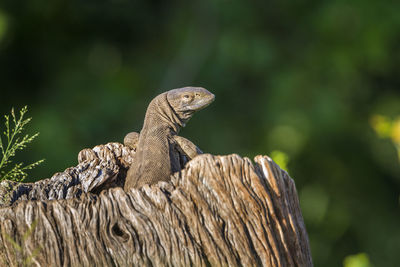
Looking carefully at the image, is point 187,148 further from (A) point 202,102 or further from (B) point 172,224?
(B) point 172,224

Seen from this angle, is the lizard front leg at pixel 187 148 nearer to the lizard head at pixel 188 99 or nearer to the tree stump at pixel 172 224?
the lizard head at pixel 188 99

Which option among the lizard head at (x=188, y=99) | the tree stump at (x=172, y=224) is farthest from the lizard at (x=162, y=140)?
the tree stump at (x=172, y=224)

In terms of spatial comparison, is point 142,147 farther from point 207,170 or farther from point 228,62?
point 228,62

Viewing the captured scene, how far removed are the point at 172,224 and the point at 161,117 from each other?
2.16m

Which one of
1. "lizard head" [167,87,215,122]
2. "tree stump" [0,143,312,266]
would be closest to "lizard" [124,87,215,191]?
"lizard head" [167,87,215,122]

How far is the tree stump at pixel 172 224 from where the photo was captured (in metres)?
2.70

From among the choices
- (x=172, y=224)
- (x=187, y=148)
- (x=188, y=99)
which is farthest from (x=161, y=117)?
(x=172, y=224)

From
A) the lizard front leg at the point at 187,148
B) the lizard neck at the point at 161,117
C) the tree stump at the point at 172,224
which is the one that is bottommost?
the tree stump at the point at 172,224

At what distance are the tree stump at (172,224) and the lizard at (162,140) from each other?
0.72m

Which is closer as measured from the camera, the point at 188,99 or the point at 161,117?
the point at 161,117

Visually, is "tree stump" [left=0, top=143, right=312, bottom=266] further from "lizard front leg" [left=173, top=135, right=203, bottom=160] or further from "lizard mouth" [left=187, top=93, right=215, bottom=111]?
"lizard mouth" [left=187, top=93, right=215, bottom=111]

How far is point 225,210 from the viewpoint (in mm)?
2857

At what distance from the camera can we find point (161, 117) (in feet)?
15.9

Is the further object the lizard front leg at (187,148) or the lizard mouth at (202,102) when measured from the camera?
the lizard mouth at (202,102)
